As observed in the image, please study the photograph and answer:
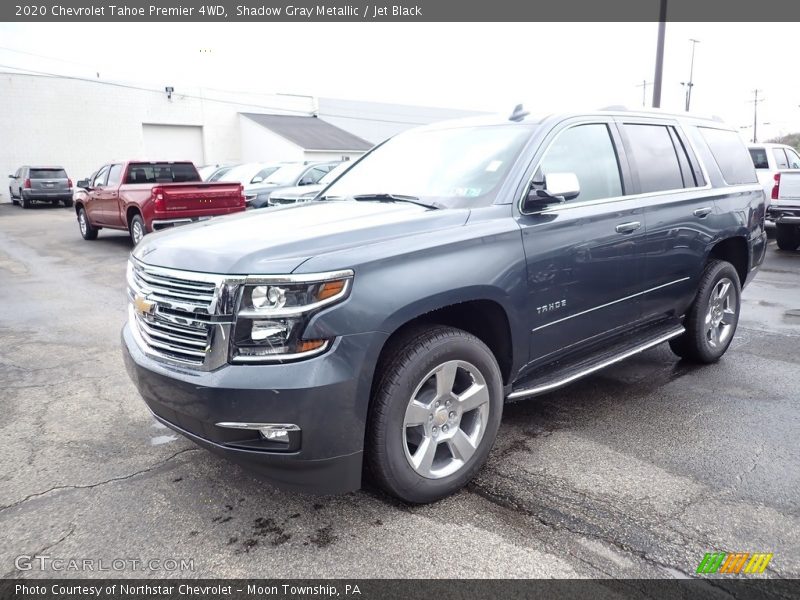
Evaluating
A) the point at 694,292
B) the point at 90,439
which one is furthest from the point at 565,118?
the point at 90,439

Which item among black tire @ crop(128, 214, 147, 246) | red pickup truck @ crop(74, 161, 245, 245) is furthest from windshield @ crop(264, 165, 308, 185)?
black tire @ crop(128, 214, 147, 246)

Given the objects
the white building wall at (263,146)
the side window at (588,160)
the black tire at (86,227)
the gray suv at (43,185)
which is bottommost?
the black tire at (86,227)

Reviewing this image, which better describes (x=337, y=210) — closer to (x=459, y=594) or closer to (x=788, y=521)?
(x=459, y=594)

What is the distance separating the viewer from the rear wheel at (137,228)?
12283mm

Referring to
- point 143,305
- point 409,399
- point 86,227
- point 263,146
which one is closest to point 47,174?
point 86,227

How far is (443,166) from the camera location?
393 centimetres

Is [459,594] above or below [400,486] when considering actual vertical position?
below

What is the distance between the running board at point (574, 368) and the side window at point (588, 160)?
0.99 m

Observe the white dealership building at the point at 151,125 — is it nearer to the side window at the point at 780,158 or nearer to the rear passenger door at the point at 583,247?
the side window at the point at 780,158

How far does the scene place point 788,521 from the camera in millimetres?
2930

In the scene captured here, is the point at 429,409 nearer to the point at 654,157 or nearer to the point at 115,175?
the point at 654,157

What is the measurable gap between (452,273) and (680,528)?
156 centimetres

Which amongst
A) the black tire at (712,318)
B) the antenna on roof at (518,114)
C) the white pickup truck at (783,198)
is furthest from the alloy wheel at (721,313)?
the white pickup truck at (783,198)

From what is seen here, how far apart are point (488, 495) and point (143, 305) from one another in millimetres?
1948
